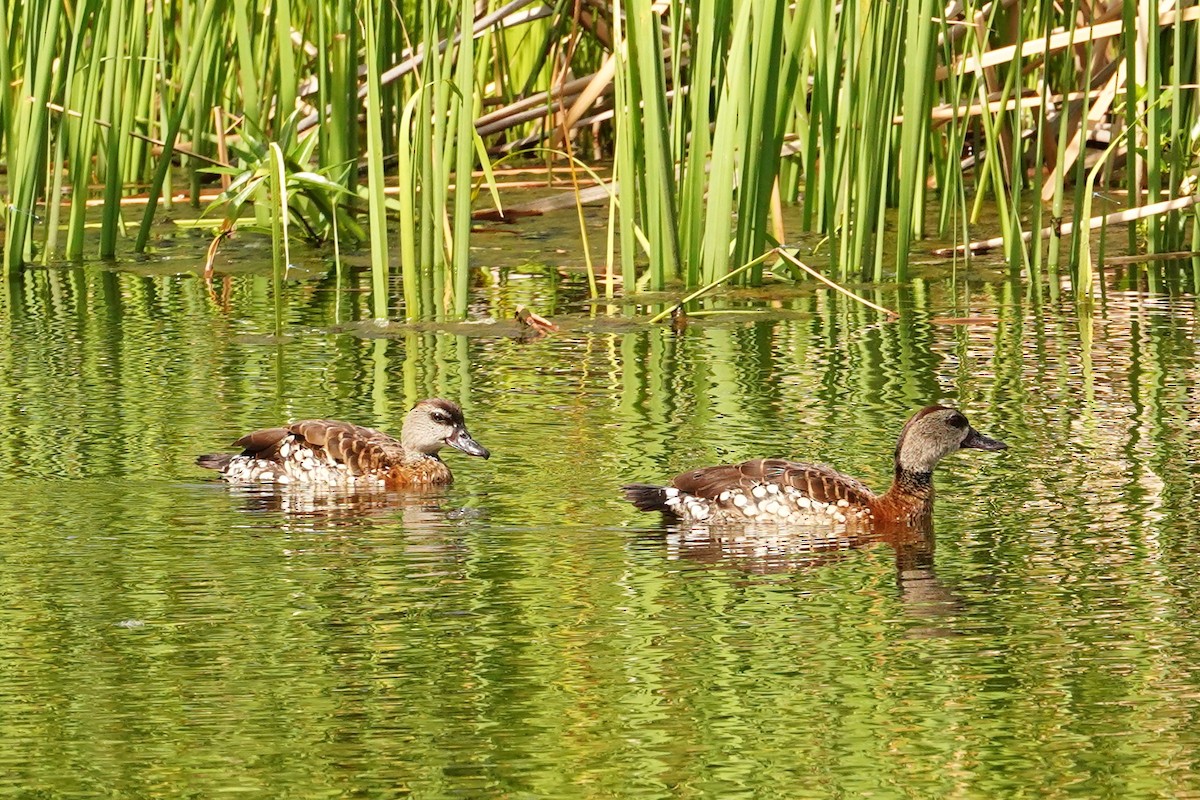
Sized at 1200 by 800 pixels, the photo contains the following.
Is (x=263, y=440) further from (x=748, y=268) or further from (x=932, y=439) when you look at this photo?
(x=748, y=268)

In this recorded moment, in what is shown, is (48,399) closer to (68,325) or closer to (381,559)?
(68,325)

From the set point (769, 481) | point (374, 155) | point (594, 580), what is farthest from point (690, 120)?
point (594, 580)

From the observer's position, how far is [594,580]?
16.6ft

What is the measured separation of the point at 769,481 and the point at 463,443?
1.01m

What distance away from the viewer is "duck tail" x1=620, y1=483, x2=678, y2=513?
18.9 feet

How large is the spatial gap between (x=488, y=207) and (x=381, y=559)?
7080mm

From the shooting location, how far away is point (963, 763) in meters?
3.70

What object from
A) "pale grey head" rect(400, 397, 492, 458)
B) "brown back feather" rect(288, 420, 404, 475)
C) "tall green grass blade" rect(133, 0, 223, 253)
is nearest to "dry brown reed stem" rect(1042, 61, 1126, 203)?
"tall green grass blade" rect(133, 0, 223, 253)

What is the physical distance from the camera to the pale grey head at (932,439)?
5.93 meters

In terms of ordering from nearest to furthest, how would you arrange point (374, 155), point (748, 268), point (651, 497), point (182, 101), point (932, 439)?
point (651, 497) → point (932, 439) → point (374, 155) → point (748, 268) → point (182, 101)

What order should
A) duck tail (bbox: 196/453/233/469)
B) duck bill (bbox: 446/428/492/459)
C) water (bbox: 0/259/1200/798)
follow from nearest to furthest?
water (bbox: 0/259/1200/798) < duck tail (bbox: 196/453/233/469) < duck bill (bbox: 446/428/492/459)

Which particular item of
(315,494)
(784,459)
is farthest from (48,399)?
(784,459)

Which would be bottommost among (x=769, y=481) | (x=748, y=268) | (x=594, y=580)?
(x=594, y=580)

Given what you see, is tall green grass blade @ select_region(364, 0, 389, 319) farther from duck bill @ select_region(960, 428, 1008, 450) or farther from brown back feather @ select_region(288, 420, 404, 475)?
duck bill @ select_region(960, 428, 1008, 450)
